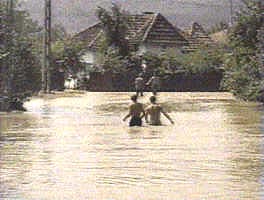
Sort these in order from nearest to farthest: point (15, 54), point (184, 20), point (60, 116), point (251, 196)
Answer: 1. point (251, 196)
2. point (60, 116)
3. point (15, 54)
4. point (184, 20)

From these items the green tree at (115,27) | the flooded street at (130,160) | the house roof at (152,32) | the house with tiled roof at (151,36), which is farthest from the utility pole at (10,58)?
the house roof at (152,32)

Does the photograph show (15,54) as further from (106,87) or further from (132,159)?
(106,87)

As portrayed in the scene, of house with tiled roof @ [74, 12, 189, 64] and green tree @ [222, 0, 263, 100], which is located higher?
green tree @ [222, 0, 263, 100]

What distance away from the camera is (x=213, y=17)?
352ft

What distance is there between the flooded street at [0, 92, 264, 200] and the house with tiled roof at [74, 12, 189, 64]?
55356mm

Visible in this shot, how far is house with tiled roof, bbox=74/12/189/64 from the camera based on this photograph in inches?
3246

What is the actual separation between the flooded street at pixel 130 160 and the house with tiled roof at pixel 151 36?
182 ft

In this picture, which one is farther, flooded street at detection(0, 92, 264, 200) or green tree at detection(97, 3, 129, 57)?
green tree at detection(97, 3, 129, 57)

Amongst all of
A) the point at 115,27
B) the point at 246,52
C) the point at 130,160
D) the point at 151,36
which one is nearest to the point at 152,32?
the point at 151,36

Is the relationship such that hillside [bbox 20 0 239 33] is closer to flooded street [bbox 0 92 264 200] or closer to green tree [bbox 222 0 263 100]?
green tree [bbox 222 0 263 100]

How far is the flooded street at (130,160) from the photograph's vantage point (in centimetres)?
1146

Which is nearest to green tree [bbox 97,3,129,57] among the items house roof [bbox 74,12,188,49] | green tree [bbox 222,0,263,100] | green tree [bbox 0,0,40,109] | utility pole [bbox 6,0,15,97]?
house roof [bbox 74,12,188,49]

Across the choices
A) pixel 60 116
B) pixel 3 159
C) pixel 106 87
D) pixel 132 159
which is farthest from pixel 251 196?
pixel 106 87

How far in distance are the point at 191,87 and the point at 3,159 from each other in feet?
176
